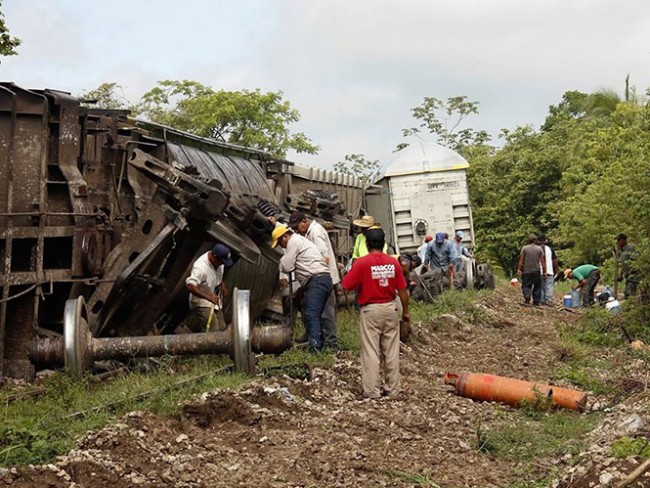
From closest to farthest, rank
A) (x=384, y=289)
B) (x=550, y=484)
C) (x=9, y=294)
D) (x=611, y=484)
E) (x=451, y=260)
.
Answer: (x=611, y=484) < (x=550, y=484) < (x=384, y=289) < (x=9, y=294) < (x=451, y=260)

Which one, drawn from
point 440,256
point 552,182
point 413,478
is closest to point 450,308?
point 440,256

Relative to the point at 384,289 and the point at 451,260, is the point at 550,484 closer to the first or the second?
the point at 384,289

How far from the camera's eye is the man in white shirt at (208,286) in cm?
1028

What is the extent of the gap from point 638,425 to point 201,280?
5213mm

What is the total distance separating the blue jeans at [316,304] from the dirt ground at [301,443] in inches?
18.8

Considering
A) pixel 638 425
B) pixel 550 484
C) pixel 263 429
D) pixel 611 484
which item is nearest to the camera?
pixel 611 484

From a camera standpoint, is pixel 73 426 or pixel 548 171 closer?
pixel 73 426

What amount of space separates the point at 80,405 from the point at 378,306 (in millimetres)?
3029

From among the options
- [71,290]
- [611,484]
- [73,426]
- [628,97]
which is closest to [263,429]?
[73,426]

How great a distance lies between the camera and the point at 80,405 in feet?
25.5

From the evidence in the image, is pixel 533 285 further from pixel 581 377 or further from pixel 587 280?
pixel 581 377

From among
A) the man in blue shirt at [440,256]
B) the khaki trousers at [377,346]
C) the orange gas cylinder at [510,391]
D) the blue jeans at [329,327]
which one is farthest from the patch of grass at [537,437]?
the man in blue shirt at [440,256]

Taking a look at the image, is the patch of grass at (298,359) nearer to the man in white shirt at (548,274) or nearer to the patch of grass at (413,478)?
the patch of grass at (413,478)

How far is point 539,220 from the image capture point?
38188mm
